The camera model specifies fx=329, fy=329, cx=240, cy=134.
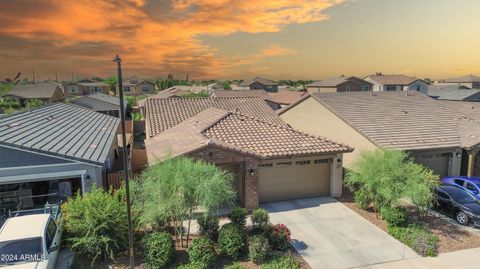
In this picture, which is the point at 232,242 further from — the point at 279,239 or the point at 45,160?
the point at 45,160

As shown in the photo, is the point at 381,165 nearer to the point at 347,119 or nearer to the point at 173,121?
the point at 347,119

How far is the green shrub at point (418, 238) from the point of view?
13245mm

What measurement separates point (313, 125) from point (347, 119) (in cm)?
440

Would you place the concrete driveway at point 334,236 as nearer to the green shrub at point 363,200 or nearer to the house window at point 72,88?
the green shrub at point 363,200

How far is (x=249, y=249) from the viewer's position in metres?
12.3

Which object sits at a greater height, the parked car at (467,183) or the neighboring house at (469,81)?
the neighboring house at (469,81)

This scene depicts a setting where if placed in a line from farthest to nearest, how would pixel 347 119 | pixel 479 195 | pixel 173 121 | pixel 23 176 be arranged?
pixel 173 121 → pixel 347 119 → pixel 479 195 → pixel 23 176

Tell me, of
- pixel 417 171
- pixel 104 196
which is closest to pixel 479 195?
pixel 417 171

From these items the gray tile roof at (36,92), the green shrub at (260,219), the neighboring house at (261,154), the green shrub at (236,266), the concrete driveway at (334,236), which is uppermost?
the gray tile roof at (36,92)

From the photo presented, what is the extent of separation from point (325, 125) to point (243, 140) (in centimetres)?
982

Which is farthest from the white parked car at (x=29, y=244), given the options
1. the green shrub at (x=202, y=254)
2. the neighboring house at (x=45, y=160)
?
the green shrub at (x=202, y=254)

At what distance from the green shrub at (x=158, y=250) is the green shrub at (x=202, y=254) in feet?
2.59

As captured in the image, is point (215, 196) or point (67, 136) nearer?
point (215, 196)

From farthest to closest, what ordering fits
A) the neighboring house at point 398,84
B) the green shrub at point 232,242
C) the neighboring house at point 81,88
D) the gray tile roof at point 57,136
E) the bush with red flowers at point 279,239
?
the neighboring house at point 81,88 → the neighboring house at point 398,84 → the gray tile roof at point 57,136 → the bush with red flowers at point 279,239 → the green shrub at point 232,242
